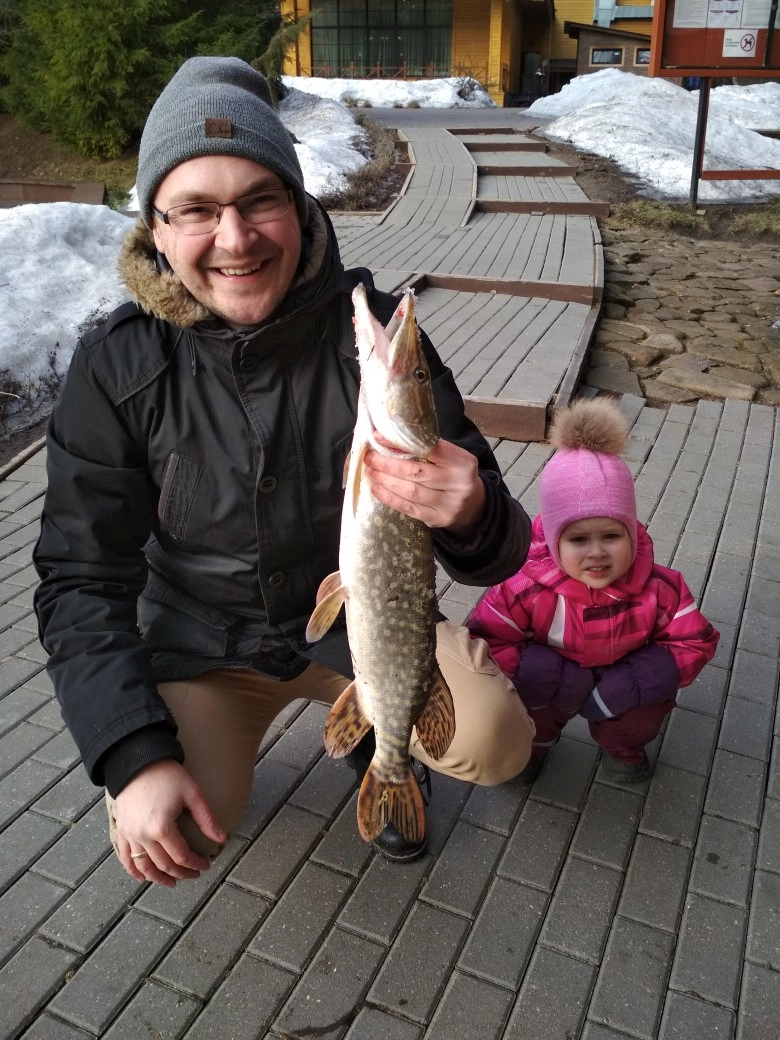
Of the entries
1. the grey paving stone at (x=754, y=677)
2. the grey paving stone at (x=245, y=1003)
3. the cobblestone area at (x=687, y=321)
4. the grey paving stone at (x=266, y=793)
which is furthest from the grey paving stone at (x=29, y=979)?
the cobblestone area at (x=687, y=321)

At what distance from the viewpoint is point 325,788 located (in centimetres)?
303

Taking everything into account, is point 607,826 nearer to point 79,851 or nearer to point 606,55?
point 79,851

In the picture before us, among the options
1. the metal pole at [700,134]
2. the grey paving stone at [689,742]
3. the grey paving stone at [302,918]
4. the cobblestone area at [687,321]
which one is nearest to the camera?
the grey paving stone at [302,918]

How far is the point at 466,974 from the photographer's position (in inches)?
94.0

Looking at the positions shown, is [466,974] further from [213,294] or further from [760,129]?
[760,129]

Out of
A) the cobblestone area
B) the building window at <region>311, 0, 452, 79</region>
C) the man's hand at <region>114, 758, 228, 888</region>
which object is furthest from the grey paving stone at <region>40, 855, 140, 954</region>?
the building window at <region>311, 0, 452, 79</region>

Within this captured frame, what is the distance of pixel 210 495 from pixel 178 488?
0.31 ft

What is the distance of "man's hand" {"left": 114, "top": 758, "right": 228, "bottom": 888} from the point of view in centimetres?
202

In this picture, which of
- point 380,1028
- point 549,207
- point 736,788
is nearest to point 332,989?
point 380,1028

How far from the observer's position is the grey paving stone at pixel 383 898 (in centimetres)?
252

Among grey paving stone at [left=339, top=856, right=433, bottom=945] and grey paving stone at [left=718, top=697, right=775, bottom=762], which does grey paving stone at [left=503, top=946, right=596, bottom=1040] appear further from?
grey paving stone at [left=718, top=697, right=775, bottom=762]

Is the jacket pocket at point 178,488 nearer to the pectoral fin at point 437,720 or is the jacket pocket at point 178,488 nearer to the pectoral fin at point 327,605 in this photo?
the pectoral fin at point 327,605

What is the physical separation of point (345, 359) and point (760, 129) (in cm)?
2011

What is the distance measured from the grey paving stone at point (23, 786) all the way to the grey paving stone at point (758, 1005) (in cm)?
231
